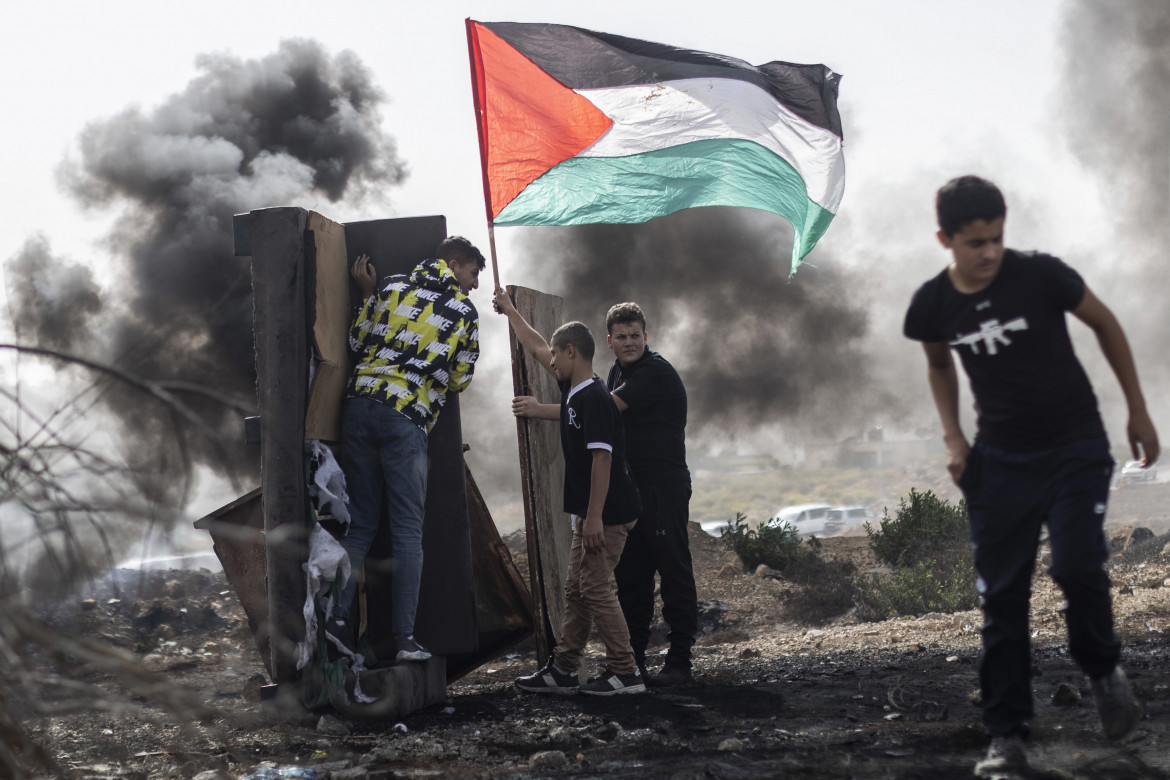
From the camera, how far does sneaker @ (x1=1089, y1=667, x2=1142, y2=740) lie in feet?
8.69

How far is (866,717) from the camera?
3676mm

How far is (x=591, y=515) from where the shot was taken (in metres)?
4.40

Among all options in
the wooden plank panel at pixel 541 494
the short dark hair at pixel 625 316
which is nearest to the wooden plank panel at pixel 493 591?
the wooden plank panel at pixel 541 494

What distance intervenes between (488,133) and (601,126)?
73 centimetres

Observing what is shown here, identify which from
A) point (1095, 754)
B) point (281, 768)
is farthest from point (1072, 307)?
point (281, 768)

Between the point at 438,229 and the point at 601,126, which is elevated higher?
the point at 601,126

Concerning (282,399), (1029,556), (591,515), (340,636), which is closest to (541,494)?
(591,515)

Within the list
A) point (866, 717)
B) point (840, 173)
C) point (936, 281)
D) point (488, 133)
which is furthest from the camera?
point (840, 173)

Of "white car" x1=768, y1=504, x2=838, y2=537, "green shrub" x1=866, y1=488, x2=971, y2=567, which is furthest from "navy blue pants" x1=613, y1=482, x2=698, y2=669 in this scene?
"white car" x1=768, y1=504, x2=838, y2=537

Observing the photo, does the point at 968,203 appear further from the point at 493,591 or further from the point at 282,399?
the point at 493,591

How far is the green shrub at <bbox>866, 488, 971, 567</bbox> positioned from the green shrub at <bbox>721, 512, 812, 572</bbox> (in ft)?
2.95

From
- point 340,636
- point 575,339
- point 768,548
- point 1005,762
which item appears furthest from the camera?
point 768,548

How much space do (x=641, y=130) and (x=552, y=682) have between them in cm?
336

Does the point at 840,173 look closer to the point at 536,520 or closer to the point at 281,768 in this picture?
the point at 536,520
